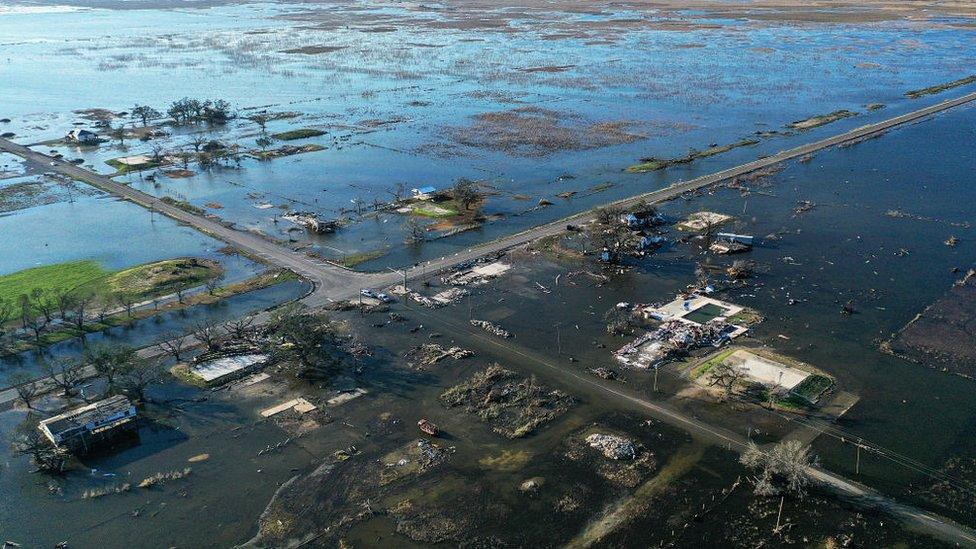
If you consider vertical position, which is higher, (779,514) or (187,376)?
(187,376)

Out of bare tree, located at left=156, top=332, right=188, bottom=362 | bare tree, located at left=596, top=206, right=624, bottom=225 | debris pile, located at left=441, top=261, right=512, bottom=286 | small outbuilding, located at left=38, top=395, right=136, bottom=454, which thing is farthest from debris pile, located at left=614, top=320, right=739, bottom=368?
small outbuilding, located at left=38, top=395, right=136, bottom=454

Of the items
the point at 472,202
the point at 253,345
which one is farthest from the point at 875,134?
the point at 253,345

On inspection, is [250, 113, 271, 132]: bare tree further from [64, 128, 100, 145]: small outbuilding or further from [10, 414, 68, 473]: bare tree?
[10, 414, 68, 473]: bare tree

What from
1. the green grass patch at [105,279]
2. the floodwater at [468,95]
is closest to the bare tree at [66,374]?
the green grass patch at [105,279]

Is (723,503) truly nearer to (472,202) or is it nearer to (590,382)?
(590,382)

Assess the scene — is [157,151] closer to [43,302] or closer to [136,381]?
[43,302]

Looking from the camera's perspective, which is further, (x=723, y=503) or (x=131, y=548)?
(x=723, y=503)

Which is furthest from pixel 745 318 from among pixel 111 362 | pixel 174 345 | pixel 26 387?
pixel 26 387
